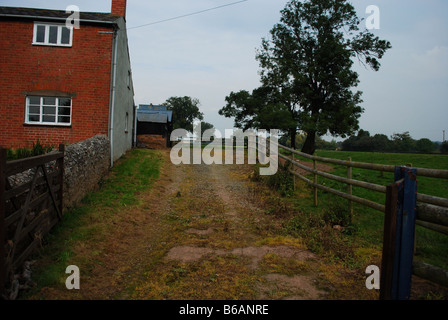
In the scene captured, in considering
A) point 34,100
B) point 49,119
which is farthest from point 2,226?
point 34,100

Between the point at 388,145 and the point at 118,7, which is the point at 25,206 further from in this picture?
the point at 388,145

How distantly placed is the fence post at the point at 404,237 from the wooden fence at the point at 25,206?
447cm

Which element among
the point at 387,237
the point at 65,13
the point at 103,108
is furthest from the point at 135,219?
the point at 65,13

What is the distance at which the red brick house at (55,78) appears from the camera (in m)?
13.2

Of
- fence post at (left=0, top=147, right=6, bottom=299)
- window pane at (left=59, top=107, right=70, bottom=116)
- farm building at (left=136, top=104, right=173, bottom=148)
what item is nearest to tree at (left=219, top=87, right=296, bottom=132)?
farm building at (left=136, top=104, right=173, bottom=148)

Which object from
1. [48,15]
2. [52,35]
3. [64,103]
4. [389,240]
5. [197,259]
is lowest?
[197,259]

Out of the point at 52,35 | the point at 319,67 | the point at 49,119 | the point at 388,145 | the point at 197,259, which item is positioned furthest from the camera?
the point at 388,145

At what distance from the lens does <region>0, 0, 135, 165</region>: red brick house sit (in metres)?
13.2

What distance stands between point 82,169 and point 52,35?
913cm

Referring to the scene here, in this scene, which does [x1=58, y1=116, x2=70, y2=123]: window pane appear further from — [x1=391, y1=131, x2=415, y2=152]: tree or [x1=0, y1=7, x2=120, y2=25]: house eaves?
[x1=391, y1=131, x2=415, y2=152]: tree

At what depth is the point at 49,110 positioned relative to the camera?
13.5 metres

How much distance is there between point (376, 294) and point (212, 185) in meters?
8.45

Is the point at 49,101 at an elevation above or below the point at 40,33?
below

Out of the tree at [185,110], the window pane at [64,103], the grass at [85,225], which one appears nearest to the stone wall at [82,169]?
the grass at [85,225]
